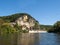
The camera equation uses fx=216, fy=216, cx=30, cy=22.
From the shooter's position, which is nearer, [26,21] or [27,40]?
[27,40]

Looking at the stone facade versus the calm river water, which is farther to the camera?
the stone facade

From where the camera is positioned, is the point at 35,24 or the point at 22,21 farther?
A: the point at 35,24

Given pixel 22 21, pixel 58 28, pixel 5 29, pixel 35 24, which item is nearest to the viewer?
pixel 5 29

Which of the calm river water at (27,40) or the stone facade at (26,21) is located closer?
the calm river water at (27,40)

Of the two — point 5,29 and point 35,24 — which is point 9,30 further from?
point 35,24

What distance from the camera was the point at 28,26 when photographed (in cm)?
15500

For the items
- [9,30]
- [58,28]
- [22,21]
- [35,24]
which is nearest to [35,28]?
[35,24]

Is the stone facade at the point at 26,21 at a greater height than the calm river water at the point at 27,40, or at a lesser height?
greater

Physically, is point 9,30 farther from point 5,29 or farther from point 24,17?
point 24,17

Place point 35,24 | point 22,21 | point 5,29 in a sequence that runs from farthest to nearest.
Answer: point 35,24 → point 22,21 → point 5,29

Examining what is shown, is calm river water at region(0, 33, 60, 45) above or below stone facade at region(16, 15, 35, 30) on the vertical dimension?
below

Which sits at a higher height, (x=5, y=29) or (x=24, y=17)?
(x=24, y=17)

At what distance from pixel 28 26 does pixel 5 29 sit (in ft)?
234

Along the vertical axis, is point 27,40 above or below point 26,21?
below
